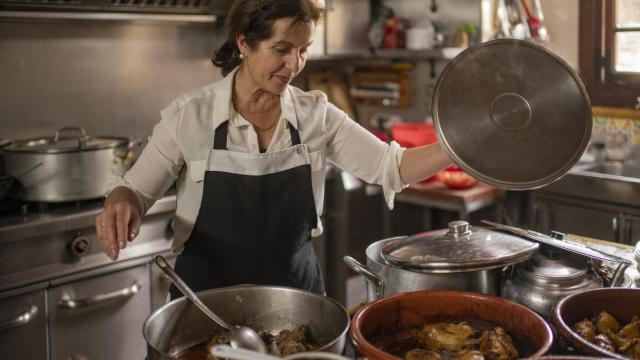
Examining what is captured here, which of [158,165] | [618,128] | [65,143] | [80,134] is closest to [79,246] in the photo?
[65,143]

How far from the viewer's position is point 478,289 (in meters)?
1.46

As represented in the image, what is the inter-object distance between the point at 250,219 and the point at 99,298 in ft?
3.72

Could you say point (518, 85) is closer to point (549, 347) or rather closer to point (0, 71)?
point (549, 347)

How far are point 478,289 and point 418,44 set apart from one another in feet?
9.70

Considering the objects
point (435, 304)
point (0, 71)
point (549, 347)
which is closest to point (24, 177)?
point (0, 71)

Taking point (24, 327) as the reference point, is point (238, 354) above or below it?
above

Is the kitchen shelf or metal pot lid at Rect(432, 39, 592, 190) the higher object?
the kitchen shelf

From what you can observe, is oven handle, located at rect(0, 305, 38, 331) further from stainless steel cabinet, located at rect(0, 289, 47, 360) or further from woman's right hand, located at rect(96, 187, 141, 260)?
woman's right hand, located at rect(96, 187, 141, 260)

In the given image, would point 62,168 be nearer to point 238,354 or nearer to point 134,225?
point 134,225

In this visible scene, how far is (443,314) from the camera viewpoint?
1407mm

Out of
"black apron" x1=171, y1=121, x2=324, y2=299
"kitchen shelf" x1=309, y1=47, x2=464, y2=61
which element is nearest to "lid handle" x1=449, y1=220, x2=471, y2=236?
"black apron" x1=171, y1=121, x2=324, y2=299

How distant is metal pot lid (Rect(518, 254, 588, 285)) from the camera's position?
1.42m

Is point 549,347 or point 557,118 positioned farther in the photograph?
point 557,118

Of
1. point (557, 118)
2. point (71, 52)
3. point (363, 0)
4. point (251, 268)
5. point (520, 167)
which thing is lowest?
point (251, 268)
